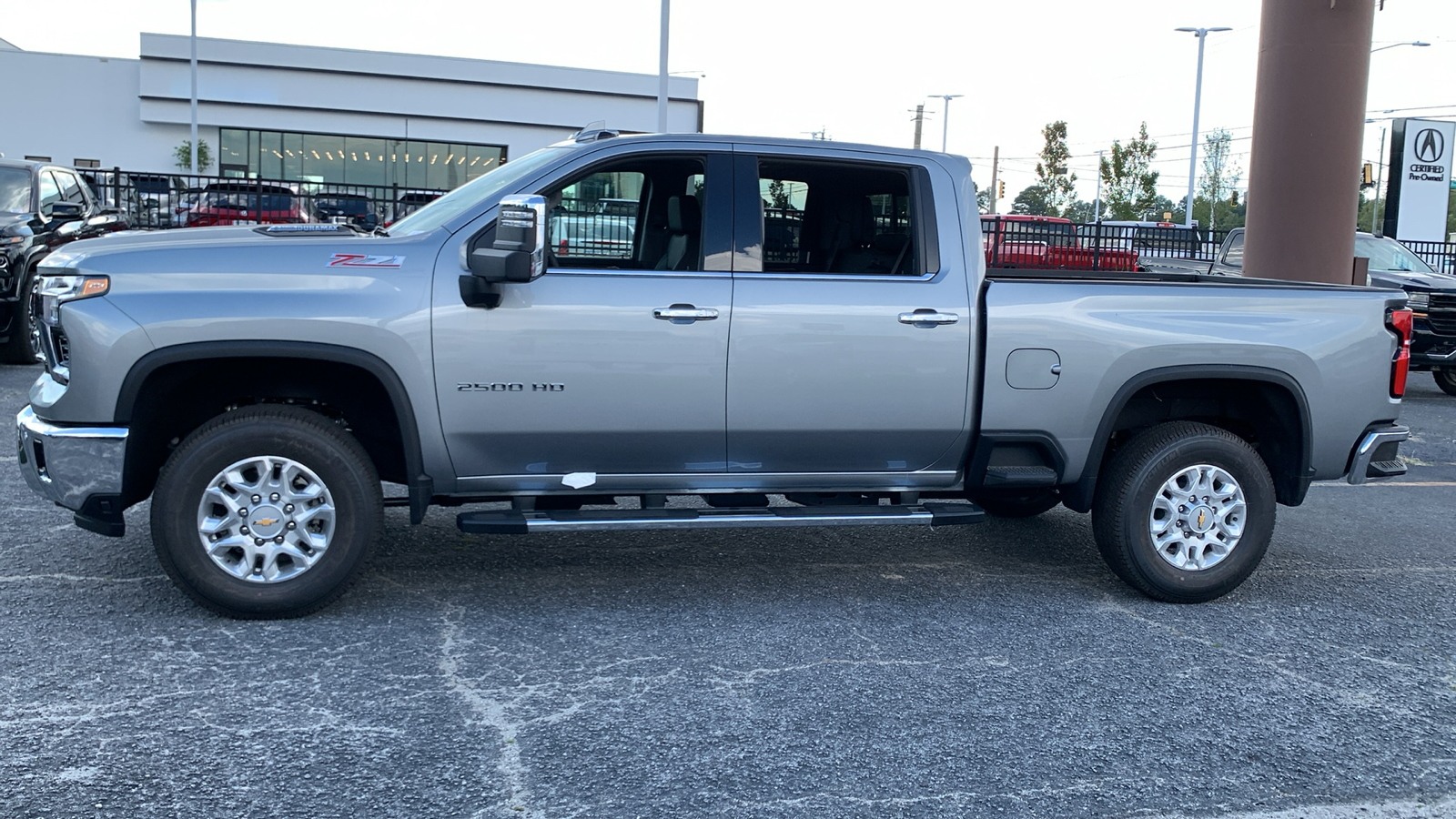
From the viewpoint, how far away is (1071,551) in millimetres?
6703

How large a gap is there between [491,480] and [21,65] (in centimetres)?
5900

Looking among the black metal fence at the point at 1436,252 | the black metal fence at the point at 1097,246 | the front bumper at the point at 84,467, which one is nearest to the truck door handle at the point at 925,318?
the front bumper at the point at 84,467

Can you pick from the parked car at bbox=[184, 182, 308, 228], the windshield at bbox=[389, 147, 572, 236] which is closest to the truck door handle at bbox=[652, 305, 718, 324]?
the windshield at bbox=[389, 147, 572, 236]

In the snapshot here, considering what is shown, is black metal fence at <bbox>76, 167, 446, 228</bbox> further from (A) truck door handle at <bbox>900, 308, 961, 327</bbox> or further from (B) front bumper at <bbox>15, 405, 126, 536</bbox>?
(A) truck door handle at <bbox>900, 308, 961, 327</bbox>

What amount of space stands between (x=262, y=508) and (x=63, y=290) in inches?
43.1

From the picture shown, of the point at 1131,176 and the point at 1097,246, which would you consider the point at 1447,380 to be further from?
the point at 1131,176

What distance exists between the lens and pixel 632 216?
5.70 m

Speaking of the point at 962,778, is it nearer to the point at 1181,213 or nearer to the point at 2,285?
the point at 2,285

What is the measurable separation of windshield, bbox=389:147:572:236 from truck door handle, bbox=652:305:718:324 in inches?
30.8

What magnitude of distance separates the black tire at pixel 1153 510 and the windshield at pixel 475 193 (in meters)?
2.84

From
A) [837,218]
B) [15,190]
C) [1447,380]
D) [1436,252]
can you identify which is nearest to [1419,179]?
[1436,252]

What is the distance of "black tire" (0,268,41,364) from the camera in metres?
11.7

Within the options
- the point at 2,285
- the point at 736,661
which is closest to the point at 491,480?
the point at 736,661

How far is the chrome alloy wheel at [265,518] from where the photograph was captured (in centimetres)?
482
